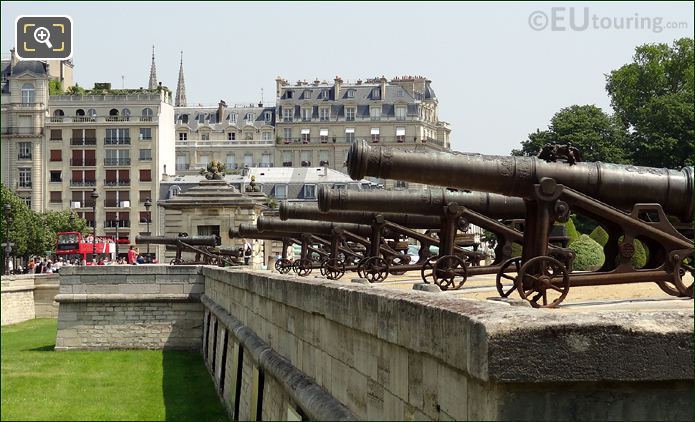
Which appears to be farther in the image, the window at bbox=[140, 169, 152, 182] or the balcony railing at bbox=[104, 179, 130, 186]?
the balcony railing at bbox=[104, 179, 130, 186]

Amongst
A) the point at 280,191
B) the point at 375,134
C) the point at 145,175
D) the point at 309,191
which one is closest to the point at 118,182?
the point at 145,175

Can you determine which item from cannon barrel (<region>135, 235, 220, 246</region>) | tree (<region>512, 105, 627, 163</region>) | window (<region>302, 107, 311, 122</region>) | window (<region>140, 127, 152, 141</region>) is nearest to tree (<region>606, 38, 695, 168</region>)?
tree (<region>512, 105, 627, 163</region>)

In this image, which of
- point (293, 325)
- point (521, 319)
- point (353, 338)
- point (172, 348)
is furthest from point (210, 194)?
point (521, 319)

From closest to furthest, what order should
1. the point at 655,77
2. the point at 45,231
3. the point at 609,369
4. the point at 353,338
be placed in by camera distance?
the point at 609,369, the point at 353,338, the point at 655,77, the point at 45,231

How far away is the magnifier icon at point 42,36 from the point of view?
680 cm

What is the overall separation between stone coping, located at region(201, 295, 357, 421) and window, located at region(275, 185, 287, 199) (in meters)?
68.8

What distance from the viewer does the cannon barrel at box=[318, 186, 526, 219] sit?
17641mm

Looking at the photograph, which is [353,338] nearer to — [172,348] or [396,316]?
[396,316]

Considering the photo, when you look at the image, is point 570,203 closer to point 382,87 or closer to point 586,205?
point 586,205

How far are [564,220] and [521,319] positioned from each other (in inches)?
251

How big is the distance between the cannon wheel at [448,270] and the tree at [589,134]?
18328 mm

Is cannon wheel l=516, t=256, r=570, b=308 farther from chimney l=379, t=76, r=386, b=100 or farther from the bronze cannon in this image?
chimney l=379, t=76, r=386, b=100

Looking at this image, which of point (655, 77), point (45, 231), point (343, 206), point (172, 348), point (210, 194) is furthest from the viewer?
point (45, 231)

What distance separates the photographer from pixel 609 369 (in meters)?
4.61
